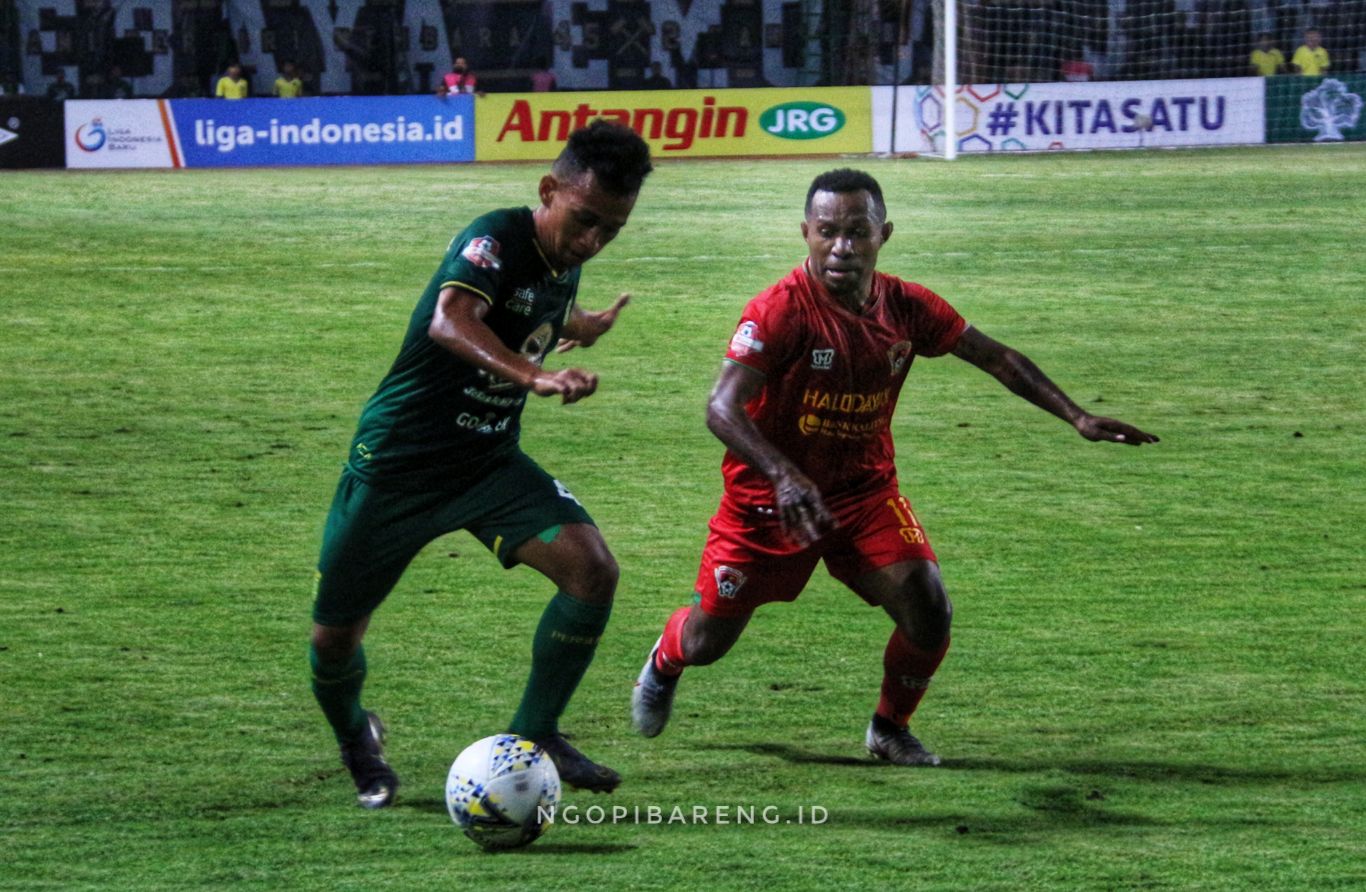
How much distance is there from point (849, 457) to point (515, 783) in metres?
1.50

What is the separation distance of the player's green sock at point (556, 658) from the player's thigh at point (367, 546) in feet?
1.39

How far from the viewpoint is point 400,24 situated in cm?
4038

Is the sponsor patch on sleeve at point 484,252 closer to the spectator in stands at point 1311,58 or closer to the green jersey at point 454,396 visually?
the green jersey at point 454,396

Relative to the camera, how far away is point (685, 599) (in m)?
7.73

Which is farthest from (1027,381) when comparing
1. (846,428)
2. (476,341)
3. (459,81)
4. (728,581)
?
(459,81)

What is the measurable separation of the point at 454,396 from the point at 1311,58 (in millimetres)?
32635

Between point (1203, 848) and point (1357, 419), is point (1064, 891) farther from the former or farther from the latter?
point (1357, 419)

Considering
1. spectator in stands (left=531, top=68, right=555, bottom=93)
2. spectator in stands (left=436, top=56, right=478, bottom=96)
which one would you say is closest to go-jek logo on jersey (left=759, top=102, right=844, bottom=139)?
spectator in stands (left=436, top=56, right=478, bottom=96)

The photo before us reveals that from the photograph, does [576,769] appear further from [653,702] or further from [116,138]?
[116,138]

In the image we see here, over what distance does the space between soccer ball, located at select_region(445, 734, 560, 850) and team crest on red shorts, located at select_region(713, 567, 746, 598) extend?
937mm

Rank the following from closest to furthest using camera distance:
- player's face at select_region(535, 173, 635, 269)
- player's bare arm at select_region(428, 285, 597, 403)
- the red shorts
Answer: player's bare arm at select_region(428, 285, 597, 403) → player's face at select_region(535, 173, 635, 269) → the red shorts

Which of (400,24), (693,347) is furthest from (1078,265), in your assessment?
(400,24)

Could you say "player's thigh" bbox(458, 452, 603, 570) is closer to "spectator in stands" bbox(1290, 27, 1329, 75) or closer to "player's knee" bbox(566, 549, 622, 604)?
"player's knee" bbox(566, 549, 622, 604)

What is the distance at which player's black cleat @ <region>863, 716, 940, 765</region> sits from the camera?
5.62 m
